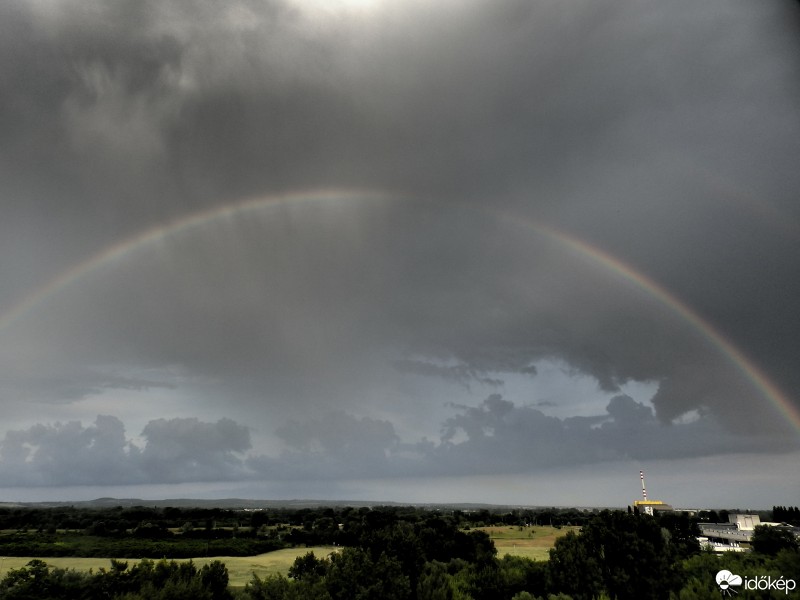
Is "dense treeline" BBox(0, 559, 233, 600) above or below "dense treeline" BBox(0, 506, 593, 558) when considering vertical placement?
above

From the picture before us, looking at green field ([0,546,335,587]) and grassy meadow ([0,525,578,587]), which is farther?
grassy meadow ([0,525,578,587])

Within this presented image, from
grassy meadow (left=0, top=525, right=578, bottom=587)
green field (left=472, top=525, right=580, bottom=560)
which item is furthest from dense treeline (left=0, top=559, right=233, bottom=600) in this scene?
green field (left=472, top=525, right=580, bottom=560)

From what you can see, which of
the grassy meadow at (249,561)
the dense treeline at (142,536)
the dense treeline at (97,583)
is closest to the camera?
the dense treeline at (97,583)

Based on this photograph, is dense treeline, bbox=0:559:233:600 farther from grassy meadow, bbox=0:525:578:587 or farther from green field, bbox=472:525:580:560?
green field, bbox=472:525:580:560

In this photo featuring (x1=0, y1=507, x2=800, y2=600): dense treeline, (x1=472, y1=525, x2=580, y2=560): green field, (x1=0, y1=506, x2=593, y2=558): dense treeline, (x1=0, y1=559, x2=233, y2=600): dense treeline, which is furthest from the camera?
(x1=472, y1=525, x2=580, y2=560): green field

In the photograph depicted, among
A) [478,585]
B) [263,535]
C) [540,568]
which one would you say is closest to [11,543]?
[263,535]

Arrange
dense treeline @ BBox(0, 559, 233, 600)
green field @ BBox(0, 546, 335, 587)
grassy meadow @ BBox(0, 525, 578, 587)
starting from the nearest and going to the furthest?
dense treeline @ BBox(0, 559, 233, 600), green field @ BBox(0, 546, 335, 587), grassy meadow @ BBox(0, 525, 578, 587)

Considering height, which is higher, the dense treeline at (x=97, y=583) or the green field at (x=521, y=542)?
the dense treeline at (x=97, y=583)

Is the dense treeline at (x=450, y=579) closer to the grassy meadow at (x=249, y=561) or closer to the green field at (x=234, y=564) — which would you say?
the grassy meadow at (x=249, y=561)

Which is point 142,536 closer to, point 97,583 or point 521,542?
point 97,583

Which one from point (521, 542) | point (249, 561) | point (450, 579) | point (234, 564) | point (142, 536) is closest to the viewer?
point (450, 579)

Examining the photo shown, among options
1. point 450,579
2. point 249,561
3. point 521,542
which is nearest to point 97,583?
point 450,579

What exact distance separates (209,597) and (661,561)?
142 ft

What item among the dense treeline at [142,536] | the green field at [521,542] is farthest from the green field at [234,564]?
the green field at [521,542]
